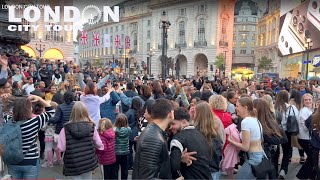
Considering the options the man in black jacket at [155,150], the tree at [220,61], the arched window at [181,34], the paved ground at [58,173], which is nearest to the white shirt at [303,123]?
the paved ground at [58,173]

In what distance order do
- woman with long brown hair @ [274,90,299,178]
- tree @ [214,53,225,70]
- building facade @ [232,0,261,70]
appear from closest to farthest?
woman with long brown hair @ [274,90,299,178] < tree @ [214,53,225,70] < building facade @ [232,0,261,70]

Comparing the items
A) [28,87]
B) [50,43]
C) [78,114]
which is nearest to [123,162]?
[78,114]

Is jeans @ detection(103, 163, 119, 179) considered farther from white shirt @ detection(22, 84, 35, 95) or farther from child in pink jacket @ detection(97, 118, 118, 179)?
white shirt @ detection(22, 84, 35, 95)

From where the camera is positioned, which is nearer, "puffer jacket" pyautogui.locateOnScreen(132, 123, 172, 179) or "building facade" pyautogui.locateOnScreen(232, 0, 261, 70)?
"puffer jacket" pyautogui.locateOnScreen(132, 123, 172, 179)

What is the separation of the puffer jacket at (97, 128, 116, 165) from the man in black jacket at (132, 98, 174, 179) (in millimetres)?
2298

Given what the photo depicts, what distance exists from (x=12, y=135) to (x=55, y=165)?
12.0ft

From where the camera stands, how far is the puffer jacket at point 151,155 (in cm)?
309

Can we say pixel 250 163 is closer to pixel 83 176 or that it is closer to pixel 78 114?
pixel 83 176

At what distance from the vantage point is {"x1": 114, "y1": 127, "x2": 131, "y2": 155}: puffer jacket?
581 cm

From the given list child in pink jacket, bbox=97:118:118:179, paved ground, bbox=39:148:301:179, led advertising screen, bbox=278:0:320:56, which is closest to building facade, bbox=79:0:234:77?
led advertising screen, bbox=278:0:320:56

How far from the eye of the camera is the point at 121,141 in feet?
19.1

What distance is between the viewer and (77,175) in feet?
15.1

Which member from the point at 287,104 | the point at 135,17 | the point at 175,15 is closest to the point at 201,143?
the point at 287,104

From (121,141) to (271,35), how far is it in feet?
244
